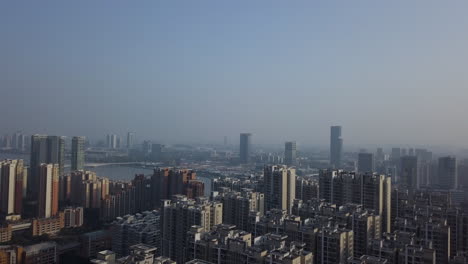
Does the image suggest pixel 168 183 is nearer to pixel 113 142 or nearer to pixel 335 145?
pixel 335 145

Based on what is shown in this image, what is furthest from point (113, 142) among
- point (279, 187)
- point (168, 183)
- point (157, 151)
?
point (279, 187)

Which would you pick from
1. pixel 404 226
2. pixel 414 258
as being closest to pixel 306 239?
pixel 414 258

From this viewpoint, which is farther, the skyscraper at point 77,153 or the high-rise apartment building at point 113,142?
the high-rise apartment building at point 113,142

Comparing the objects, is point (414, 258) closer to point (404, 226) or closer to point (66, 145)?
point (404, 226)

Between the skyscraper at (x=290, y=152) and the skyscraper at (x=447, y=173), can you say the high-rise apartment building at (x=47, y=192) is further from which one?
the skyscraper at (x=290, y=152)

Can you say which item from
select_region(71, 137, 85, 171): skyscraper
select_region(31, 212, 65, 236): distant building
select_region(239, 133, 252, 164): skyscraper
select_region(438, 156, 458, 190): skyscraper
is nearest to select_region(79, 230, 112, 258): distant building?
select_region(31, 212, 65, 236): distant building

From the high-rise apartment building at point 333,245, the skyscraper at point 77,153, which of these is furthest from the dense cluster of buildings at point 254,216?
the skyscraper at point 77,153
